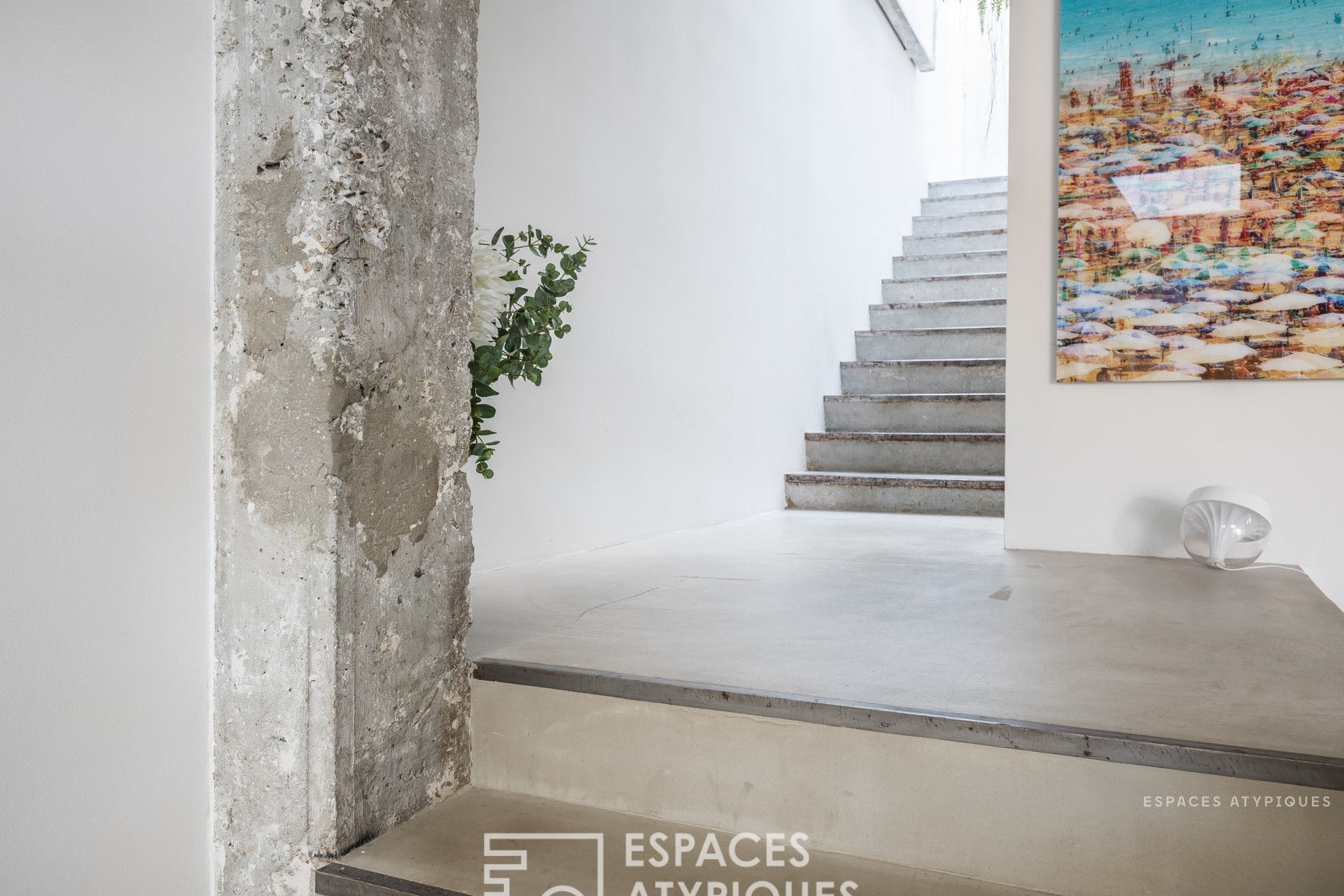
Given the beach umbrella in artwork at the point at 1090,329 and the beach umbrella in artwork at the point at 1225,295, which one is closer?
the beach umbrella in artwork at the point at 1225,295

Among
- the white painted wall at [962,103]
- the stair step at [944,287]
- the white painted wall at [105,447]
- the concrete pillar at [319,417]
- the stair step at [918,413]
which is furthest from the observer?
the white painted wall at [962,103]

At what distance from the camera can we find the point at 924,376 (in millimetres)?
4262

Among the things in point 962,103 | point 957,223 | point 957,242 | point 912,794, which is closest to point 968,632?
point 912,794

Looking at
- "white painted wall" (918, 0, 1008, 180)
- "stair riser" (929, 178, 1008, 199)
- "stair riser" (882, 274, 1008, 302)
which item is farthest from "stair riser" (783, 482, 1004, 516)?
"white painted wall" (918, 0, 1008, 180)

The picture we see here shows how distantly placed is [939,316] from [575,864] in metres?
4.12

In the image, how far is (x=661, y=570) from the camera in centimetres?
232

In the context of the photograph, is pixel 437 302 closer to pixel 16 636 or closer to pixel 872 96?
pixel 16 636

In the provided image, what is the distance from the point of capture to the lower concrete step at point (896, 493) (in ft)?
11.4

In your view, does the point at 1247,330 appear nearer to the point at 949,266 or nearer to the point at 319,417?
the point at 319,417

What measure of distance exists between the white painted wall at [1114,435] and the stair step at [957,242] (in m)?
2.79

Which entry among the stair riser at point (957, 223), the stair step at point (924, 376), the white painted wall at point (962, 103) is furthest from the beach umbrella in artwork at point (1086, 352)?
the white painted wall at point (962, 103)

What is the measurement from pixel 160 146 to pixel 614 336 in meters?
1.63

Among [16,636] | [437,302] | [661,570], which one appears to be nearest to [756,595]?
[661,570]

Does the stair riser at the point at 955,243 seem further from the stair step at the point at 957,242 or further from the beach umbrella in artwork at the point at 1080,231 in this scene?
the beach umbrella in artwork at the point at 1080,231
